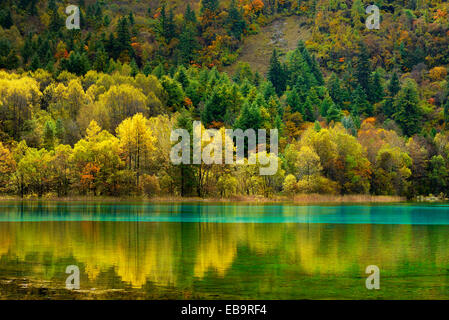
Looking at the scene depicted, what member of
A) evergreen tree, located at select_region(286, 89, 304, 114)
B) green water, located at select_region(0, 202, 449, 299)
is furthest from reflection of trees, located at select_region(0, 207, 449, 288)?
evergreen tree, located at select_region(286, 89, 304, 114)

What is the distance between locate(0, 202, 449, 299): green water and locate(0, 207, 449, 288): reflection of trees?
61mm

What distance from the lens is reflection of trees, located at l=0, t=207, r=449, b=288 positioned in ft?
105

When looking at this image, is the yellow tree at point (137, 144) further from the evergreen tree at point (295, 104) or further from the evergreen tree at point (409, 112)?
the evergreen tree at point (409, 112)

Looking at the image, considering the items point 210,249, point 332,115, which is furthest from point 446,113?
point 210,249

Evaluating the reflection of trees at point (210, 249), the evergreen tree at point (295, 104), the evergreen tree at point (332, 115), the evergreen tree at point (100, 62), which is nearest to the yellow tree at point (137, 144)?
the reflection of trees at point (210, 249)

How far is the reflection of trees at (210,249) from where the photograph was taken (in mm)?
31875

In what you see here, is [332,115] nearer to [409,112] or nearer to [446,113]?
[409,112]

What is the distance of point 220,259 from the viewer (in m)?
36.0

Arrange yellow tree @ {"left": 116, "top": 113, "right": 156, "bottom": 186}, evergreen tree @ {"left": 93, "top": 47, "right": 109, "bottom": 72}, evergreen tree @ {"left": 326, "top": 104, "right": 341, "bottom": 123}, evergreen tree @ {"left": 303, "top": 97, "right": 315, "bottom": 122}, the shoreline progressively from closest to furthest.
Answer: the shoreline, yellow tree @ {"left": 116, "top": 113, "right": 156, "bottom": 186}, evergreen tree @ {"left": 326, "top": 104, "right": 341, "bottom": 123}, evergreen tree @ {"left": 303, "top": 97, "right": 315, "bottom": 122}, evergreen tree @ {"left": 93, "top": 47, "right": 109, "bottom": 72}

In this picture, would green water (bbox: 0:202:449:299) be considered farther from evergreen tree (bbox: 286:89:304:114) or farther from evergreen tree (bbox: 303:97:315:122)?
evergreen tree (bbox: 303:97:315:122)

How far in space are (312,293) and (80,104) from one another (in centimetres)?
12315

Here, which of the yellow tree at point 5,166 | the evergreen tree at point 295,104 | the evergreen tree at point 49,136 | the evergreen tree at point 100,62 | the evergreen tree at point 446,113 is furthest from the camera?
the evergreen tree at point 100,62

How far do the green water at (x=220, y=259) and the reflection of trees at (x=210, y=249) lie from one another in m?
0.06

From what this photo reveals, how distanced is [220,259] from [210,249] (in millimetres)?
4237
